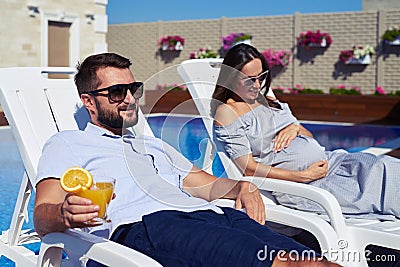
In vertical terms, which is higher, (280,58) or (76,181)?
(280,58)

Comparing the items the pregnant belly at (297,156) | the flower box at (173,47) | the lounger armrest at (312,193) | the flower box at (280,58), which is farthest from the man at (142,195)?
the flower box at (173,47)

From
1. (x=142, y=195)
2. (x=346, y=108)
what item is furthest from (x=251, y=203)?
(x=346, y=108)

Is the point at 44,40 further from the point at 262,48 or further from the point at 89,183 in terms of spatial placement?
the point at 89,183

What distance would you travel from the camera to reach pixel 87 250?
1.95 meters

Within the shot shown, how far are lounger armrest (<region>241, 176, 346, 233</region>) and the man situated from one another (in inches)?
11.5

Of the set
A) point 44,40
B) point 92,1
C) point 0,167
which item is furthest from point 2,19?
point 0,167

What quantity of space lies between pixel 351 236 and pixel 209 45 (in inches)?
527

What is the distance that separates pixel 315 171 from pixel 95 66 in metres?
1.36

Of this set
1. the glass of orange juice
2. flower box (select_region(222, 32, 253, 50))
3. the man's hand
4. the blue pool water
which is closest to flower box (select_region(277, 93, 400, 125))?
the blue pool water

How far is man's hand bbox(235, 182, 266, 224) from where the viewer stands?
8.20 ft

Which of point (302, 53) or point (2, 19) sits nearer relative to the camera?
point (2, 19)

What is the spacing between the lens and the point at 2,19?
11773mm

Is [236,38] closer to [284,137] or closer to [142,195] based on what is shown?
[284,137]

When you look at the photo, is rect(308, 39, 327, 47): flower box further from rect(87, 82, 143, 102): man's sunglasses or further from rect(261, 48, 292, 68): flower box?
rect(87, 82, 143, 102): man's sunglasses
